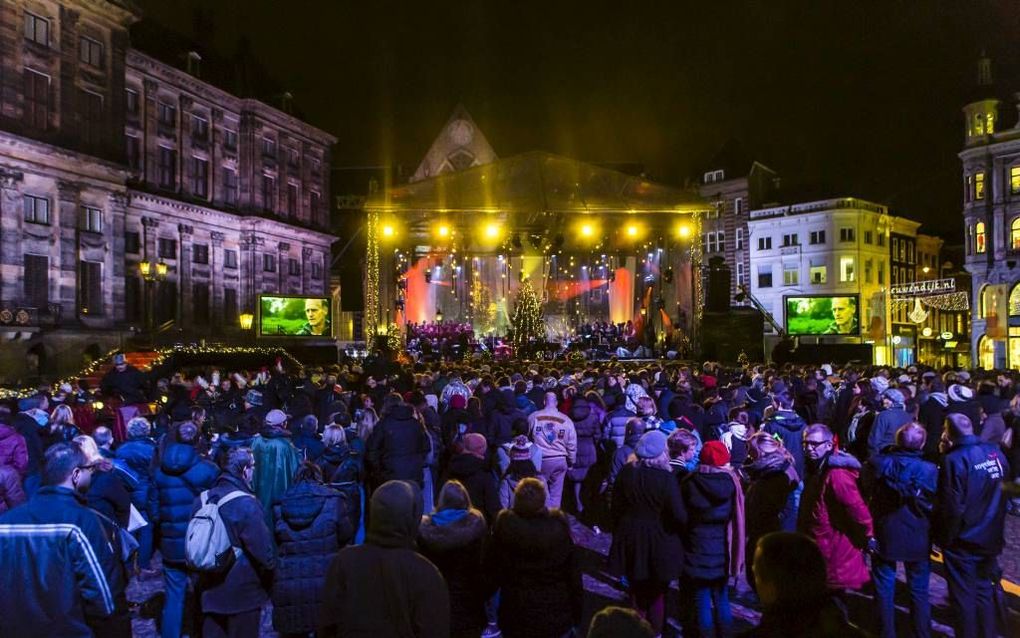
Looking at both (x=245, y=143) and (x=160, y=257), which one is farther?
(x=245, y=143)

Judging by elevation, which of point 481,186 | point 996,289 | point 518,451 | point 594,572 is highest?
point 481,186

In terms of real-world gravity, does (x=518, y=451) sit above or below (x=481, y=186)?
below

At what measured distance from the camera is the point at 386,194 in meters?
28.8

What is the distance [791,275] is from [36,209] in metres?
49.4

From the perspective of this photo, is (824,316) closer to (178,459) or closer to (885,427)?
(885,427)

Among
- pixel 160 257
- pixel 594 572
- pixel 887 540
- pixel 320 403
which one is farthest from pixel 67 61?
pixel 887 540

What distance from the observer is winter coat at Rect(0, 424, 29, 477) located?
7.59 meters

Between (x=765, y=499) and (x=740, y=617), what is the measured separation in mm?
1469

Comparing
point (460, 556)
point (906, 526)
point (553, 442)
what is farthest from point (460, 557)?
point (553, 442)

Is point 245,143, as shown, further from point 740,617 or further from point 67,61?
point 740,617

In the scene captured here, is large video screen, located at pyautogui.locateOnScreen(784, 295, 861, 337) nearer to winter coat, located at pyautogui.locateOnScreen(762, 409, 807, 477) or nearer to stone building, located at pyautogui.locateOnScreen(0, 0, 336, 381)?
winter coat, located at pyautogui.locateOnScreen(762, 409, 807, 477)

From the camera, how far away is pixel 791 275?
60844 mm

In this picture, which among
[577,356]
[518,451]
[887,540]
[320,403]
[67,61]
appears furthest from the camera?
[67,61]

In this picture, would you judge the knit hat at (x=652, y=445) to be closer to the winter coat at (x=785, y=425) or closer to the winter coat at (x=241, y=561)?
the winter coat at (x=241, y=561)
